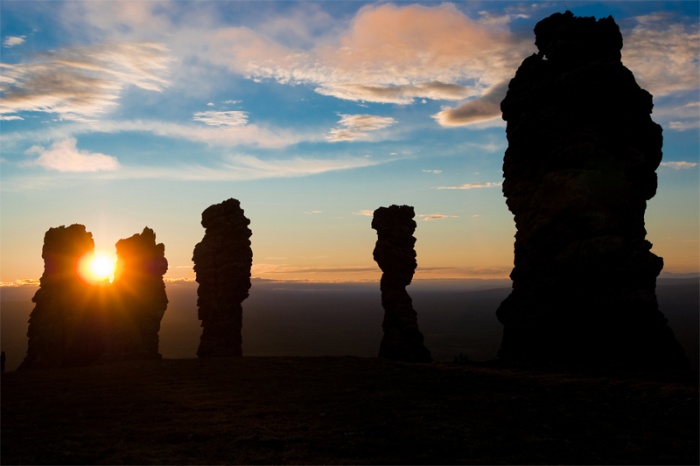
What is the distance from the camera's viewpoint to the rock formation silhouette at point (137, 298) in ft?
175

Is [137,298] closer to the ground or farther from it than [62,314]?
farther from it

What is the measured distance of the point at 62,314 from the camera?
5384 cm

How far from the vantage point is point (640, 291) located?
3456cm

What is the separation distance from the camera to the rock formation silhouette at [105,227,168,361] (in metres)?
53.3

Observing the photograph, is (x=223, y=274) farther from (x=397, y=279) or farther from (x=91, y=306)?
(x=397, y=279)

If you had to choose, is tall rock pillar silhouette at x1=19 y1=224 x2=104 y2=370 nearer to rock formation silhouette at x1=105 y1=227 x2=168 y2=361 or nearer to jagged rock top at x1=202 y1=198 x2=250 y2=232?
rock formation silhouette at x1=105 y1=227 x2=168 y2=361

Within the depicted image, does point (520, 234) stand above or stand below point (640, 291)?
above

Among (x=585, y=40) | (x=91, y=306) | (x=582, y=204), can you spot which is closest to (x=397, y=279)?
(x=582, y=204)

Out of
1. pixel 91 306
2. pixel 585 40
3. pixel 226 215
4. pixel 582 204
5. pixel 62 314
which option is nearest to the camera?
pixel 582 204

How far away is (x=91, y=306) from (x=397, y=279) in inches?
1246

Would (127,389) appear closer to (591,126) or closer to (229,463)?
(229,463)

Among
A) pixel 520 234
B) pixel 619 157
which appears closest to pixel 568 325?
pixel 520 234

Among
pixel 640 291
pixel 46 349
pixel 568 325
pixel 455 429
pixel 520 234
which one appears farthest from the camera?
pixel 46 349

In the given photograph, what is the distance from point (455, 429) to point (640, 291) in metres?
21.2
